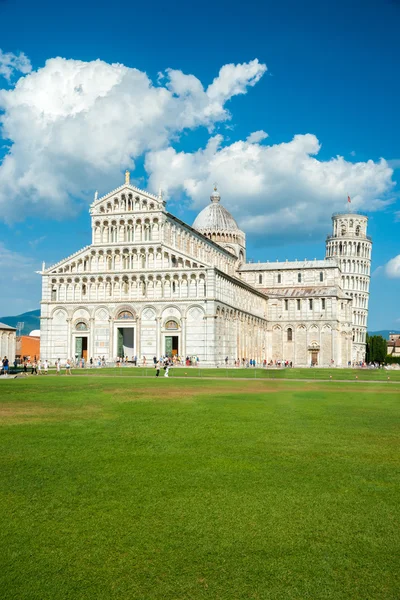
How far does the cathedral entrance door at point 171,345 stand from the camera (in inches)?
3324

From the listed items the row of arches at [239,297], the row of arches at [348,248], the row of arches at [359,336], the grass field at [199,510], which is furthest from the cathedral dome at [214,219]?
the grass field at [199,510]

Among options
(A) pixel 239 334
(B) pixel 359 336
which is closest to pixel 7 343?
(A) pixel 239 334

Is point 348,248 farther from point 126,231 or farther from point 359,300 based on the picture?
point 126,231

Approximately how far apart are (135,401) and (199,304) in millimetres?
52701

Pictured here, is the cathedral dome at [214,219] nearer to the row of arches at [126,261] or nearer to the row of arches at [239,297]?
the row of arches at [239,297]

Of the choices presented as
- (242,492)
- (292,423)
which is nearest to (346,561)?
(242,492)

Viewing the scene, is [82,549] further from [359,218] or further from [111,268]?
[359,218]

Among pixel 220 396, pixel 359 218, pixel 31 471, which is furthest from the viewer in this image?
pixel 359 218

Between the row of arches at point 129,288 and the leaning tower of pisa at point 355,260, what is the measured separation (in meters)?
77.9

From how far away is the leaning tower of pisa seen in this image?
15362cm

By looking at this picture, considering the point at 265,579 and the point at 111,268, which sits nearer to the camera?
the point at 265,579

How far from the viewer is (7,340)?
8688 cm

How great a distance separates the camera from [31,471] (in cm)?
1422

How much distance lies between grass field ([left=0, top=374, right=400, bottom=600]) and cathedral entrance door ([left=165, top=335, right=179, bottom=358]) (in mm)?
62127
